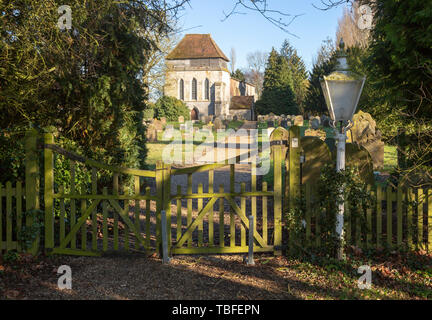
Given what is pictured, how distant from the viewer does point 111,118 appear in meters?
8.35

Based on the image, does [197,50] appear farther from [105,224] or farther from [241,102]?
[105,224]

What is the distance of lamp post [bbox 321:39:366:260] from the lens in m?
5.56

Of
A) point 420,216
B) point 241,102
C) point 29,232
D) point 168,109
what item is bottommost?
point 29,232

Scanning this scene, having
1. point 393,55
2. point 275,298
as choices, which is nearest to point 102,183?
point 275,298

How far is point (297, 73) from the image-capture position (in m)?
69.1

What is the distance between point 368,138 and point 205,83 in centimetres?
5555

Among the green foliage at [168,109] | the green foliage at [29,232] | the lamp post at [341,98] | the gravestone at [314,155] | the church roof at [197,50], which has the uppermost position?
the church roof at [197,50]

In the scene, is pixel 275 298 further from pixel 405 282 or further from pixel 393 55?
pixel 393 55

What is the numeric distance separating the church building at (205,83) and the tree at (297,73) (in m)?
7.74

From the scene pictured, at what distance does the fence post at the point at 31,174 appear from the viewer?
5691 mm

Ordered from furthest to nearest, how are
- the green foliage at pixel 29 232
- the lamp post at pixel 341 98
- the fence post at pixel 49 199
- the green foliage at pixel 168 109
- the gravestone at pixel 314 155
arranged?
the green foliage at pixel 168 109 < the gravestone at pixel 314 155 < the fence post at pixel 49 199 < the green foliage at pixel 29 232 < the lamp post at pixel 341 98

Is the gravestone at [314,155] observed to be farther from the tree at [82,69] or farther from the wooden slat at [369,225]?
the tree at [82,69]

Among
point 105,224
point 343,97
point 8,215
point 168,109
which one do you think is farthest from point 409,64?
point 168,109

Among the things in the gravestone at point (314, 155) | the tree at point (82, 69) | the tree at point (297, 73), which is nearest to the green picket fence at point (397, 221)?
the gravestone at point (314, 155)
